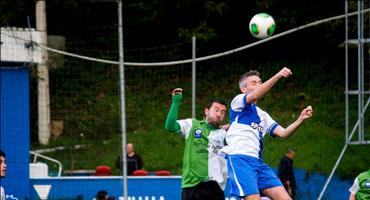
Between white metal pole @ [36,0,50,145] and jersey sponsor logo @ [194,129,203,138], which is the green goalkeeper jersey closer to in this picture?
jersey sponsor logo @ [194,129,203,138]

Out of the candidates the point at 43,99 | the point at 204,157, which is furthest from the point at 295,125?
the point at 43,99

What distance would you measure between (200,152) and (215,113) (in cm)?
50

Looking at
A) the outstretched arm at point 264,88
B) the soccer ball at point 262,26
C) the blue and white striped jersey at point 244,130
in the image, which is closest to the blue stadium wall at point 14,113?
the soccer ball at point 262,26

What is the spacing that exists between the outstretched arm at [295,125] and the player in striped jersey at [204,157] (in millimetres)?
796

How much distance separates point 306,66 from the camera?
25.5m

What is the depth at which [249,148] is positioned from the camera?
37.6 ft

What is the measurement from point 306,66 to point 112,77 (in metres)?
4.84

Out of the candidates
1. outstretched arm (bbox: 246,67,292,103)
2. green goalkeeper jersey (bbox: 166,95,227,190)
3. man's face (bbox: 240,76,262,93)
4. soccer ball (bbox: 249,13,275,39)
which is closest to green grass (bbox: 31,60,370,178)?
soccer ball (bbox: 249,13,275,39)

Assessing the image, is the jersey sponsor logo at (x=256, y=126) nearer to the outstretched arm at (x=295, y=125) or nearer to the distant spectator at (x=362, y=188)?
the outstretched arm at (x=295, y=125)

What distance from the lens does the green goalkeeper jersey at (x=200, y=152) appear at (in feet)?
40.0

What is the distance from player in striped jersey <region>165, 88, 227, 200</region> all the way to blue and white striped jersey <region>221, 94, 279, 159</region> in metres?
0.59

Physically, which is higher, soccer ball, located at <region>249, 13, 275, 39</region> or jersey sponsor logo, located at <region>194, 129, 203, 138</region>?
soccer ball, located at <region>249, 13, 275, 39</region>

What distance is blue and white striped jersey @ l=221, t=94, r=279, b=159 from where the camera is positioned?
37.6 ft

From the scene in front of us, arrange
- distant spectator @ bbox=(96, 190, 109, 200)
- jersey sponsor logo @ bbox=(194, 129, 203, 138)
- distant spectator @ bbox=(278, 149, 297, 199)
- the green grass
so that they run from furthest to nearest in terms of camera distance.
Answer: the green grass, distant spectator @ bbox=(278, 149, 297, 199), distant spectator @ bbox=(96, 190, 109, 200), jersey sponsor logo @ bbox=(194, 129, 203, 138)
